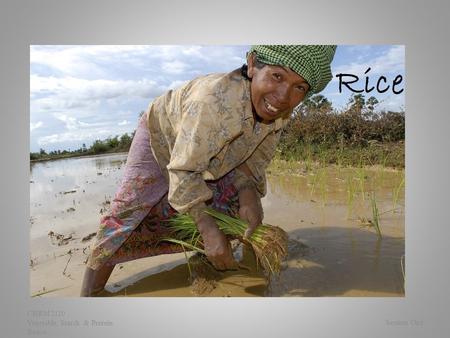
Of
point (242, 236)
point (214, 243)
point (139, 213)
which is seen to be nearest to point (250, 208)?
point (242, 236)

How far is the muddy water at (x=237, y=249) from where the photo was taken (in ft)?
6.25

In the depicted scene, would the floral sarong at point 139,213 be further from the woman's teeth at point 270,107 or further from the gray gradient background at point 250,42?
the woman's teeth at point 270,107

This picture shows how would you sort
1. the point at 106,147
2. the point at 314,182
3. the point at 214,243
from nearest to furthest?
the point at 214,243, the point at 106,147, the point at 314,182

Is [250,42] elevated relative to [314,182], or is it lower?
elevated

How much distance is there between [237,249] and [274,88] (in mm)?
1071

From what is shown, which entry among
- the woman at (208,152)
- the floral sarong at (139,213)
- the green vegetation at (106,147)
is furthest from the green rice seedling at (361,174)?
the green vegetation at (106,147)

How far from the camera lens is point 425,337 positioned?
1.87m

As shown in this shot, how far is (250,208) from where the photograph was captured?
1918 mm

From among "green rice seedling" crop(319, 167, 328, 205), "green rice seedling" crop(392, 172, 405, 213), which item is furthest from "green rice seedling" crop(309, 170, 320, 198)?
"green rice seedling" crop(392, 172, 405, 213)

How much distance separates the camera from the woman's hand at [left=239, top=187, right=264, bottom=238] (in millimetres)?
1882

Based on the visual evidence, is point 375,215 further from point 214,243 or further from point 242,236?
point 214,243

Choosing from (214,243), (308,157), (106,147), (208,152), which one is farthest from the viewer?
(308,157)

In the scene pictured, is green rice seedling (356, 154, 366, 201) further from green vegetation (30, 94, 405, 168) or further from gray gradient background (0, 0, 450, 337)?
gray gradient background (0, 0, 450, 337)

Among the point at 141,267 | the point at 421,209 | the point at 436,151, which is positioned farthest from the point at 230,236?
the point at 436,151
